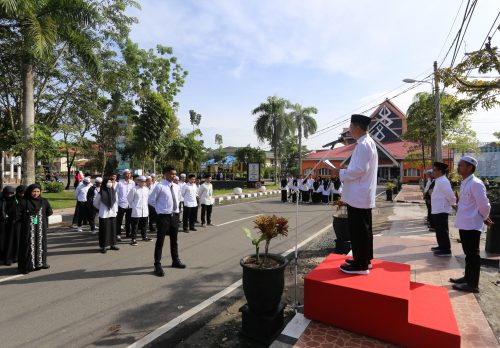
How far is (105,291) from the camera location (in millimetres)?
5016

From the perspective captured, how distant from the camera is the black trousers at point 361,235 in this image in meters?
3.74

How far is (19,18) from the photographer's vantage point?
10.3 m

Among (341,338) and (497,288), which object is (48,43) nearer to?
(341,338)

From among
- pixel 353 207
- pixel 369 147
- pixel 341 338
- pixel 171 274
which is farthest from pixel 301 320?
pixel 171 274

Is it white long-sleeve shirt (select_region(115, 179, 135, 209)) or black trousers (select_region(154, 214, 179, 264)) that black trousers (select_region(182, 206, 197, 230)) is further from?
black trousers (select_region(154, 214, 179, 264))

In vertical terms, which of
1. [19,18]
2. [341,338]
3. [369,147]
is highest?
[19,18]

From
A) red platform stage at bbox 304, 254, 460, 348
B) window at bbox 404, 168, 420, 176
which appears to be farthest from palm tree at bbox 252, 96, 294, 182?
red platform stage at bbox 304, 254, 460, 348

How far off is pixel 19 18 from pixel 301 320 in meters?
12.4

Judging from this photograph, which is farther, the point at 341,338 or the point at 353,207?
the point at 353,207

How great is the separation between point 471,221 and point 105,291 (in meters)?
5.63

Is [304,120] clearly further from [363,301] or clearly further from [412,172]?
[363,301]

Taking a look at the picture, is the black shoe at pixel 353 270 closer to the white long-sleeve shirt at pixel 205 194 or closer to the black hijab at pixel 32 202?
the black hijab at pixel 32 202

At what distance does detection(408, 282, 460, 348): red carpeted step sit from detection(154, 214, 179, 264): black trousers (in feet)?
13.7

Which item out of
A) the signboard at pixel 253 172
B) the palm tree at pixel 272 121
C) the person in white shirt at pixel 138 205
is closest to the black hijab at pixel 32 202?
the person in white shirt at pixel 138 205
